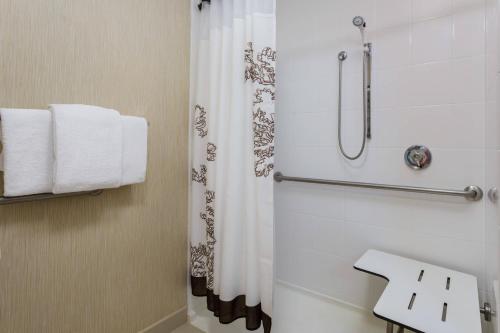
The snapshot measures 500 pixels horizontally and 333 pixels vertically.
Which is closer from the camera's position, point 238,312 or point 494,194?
A: point 494,194

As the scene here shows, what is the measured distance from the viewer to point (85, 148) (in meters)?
1.01

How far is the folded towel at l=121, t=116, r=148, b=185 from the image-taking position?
1.18 metres

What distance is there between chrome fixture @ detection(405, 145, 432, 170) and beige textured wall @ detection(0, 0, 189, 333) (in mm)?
1226

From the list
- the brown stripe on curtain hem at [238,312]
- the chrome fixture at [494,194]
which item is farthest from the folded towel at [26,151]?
the chrome fixture at [494,194]

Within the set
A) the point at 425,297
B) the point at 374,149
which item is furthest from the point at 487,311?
the point at 374,149

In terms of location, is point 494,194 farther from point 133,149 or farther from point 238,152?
point 133,149

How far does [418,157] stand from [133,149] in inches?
53.3

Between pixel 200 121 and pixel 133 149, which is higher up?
pixel 200 121

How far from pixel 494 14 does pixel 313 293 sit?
62.0 inches

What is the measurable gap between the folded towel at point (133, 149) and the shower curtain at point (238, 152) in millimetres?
336

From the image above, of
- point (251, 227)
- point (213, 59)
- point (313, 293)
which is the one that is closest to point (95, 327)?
point (251, 227)

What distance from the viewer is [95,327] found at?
1219 mm

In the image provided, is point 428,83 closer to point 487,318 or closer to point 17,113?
point 487,318

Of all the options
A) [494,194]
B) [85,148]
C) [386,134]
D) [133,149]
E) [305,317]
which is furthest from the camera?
[305,317]
